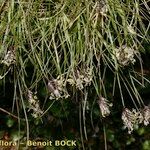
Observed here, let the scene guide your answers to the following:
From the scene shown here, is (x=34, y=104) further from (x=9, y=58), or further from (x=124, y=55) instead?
(x=124, y=55)

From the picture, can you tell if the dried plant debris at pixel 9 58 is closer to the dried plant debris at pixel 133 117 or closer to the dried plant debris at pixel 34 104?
the dried plant debris at pixel 34 104

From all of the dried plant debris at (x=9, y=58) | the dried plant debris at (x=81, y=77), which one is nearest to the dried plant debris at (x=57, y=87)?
the dried plant debris at (x=81, y=77)

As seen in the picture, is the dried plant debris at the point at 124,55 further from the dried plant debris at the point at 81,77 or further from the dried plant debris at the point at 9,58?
the dried plant debris at the point at 9,58

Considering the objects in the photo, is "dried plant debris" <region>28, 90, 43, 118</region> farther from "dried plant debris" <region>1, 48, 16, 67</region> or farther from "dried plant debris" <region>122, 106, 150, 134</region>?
"dried plant debris" <region>122, 106, 150, 134</region>

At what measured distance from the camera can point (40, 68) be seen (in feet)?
6.87

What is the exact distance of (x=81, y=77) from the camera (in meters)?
1.94

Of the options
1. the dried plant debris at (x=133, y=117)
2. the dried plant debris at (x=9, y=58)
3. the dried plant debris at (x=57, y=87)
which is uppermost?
the dried plant debris at (x=9, y=58)

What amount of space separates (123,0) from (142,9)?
5.1 inches

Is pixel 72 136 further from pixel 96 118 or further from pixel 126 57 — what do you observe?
pixel 126 57

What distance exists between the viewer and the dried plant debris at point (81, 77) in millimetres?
1943

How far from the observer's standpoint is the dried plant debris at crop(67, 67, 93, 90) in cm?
194

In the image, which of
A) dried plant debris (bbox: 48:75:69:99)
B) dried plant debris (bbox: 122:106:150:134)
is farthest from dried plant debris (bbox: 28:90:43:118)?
dried plant debris (bbox: 122:106:150:134)

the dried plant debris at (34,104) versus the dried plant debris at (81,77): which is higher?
the dried plant debris at (81,77)

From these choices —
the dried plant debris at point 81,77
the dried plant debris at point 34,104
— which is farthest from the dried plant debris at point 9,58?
the dried plant debris at point 81,77
